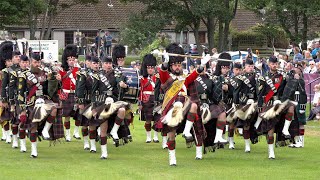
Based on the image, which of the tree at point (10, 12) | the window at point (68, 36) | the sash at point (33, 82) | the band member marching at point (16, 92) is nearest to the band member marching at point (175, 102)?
the sash at point (33, 82)

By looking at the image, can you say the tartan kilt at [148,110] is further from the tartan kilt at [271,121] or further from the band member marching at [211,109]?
the tartan kilt at [271,121]

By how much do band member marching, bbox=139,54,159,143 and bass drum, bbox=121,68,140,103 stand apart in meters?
0.21

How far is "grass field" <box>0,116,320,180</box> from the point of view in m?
15.2

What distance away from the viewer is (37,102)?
1741 cm

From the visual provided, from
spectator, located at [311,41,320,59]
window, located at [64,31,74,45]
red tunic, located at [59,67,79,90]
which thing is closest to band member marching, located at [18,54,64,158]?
red tunic, located at [59,67,79,90]

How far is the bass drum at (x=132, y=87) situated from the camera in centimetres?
1904

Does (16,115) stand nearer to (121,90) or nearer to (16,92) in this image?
(16,92)

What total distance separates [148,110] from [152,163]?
4095mm

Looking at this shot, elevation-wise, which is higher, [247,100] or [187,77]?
[187,77]

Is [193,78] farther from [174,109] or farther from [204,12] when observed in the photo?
[204,12]

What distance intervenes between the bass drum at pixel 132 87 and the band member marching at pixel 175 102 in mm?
1938

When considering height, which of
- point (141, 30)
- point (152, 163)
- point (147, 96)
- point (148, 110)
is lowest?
point (152, 163)

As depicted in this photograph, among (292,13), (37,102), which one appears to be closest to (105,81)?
(37,102)

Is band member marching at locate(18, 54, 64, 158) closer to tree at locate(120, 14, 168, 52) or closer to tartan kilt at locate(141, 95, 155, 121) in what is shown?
tartan kilt at locate(141, 95, 155, 121)
